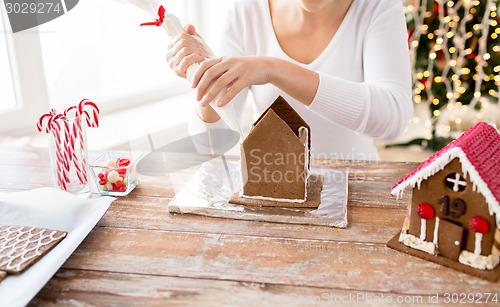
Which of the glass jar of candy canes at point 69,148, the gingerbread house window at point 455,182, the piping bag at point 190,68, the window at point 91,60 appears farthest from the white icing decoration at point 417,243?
the window at point 91,60

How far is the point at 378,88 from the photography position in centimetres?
129

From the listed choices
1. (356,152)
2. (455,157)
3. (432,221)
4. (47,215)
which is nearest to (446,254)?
(432,221)

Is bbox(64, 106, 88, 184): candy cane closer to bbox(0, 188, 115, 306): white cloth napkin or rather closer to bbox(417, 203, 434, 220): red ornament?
bbox(0, 188, 115, 306): white cloth napkin

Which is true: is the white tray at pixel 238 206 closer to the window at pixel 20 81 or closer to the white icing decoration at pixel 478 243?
the white icing decoration at pixel 478 243

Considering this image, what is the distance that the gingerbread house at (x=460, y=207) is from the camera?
73cm

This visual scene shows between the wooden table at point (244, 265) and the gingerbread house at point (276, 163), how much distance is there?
3.0 inches

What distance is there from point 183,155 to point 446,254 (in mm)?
728

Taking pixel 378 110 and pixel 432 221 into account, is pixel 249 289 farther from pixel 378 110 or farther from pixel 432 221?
pixel 378 110

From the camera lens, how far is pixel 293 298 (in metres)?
0.69

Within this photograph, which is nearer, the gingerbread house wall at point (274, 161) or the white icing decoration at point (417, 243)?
the white icing decoration at point (417, 243)

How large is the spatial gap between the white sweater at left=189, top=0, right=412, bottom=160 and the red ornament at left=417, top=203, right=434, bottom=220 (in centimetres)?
46

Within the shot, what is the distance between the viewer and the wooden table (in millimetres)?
704

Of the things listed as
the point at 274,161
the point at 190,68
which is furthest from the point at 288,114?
the point at 190,68

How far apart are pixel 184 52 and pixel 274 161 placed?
329mm
